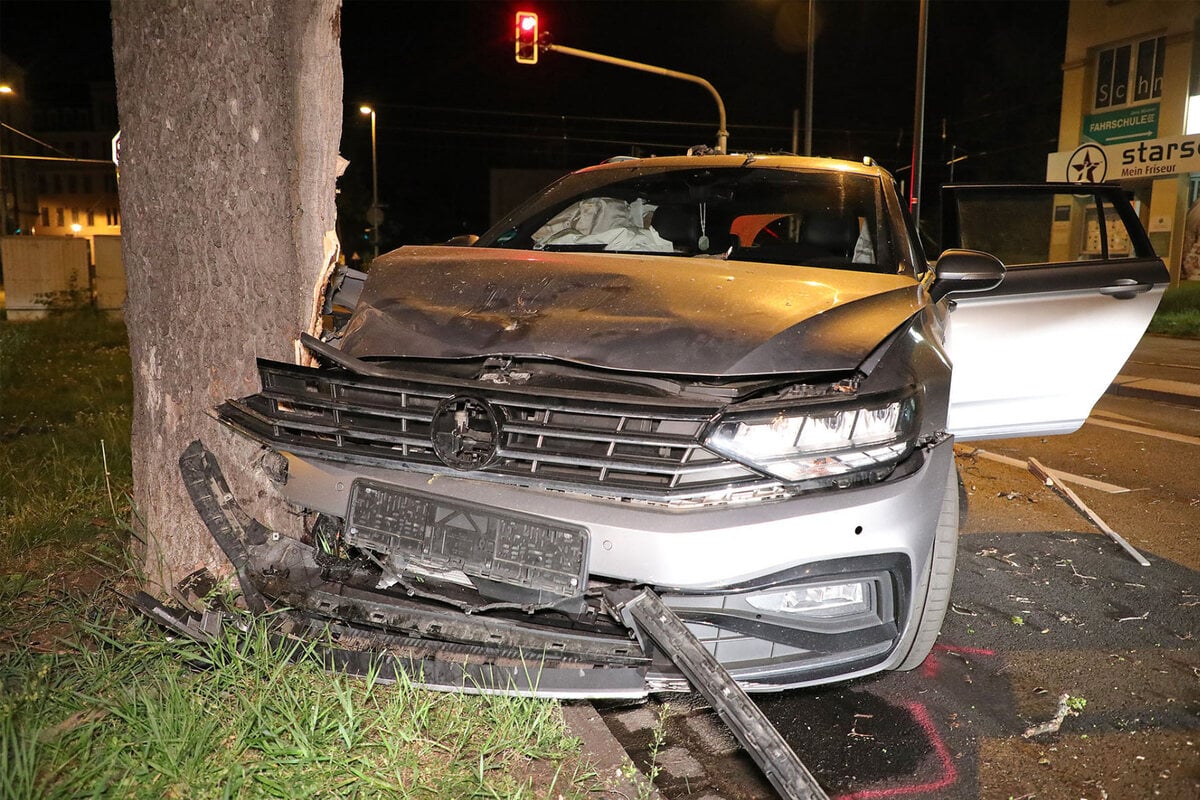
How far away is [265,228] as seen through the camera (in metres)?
3.41

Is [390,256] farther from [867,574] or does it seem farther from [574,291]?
[867,574]

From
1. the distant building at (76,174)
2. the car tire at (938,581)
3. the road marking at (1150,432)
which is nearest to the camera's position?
the car tire at (938,581)

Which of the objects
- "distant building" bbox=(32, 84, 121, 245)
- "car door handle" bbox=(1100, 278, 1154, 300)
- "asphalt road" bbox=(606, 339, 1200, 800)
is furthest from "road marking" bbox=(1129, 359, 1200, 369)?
"distant building" bbox=(32, 84, 121, 245)

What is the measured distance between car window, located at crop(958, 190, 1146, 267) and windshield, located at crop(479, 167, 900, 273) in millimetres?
689

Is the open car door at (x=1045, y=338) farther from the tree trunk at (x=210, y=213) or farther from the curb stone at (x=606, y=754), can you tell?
the tree trunk at (x=210, y=213)

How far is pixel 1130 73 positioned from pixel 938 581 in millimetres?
25873

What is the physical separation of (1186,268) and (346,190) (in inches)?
1642

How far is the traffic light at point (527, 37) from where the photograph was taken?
1605 cm

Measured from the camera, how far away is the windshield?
3.84m

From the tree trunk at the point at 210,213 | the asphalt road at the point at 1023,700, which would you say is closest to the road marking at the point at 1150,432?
the asphalt road at the point at 1023,700

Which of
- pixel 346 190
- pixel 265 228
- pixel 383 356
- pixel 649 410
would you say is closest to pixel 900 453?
pixel 649 410

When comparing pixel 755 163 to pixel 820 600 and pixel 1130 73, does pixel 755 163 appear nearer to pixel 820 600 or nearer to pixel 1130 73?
pixel 820 600

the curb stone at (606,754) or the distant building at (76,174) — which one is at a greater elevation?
the distant building at (76,174)

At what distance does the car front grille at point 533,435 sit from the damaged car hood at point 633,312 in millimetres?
199
